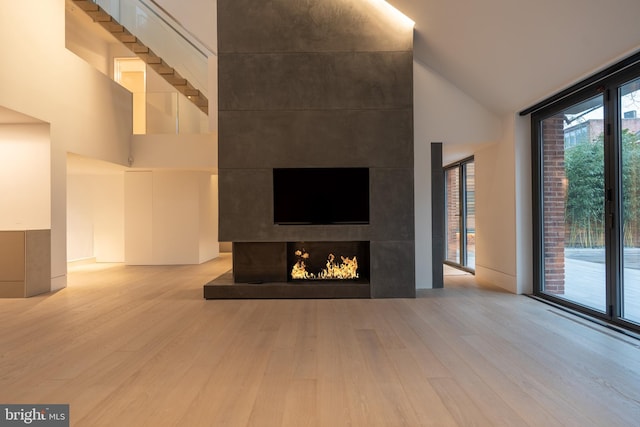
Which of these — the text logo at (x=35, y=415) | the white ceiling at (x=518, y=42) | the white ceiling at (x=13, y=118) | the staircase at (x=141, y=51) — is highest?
the staircase at (x=141, y=51)

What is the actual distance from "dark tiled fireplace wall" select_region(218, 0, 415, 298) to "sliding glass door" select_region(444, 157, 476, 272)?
288 centimetres

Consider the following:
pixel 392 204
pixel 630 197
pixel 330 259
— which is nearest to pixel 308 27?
pixel 392 204

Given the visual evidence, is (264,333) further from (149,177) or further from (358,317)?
(149,177)

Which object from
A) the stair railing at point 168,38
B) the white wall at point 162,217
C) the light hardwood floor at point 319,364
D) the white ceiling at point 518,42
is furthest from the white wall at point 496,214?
the stair railing at point 168,38

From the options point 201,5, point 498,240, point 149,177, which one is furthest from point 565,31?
point 149,177

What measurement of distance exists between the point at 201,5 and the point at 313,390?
284 inches

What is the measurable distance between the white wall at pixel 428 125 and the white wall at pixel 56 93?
535 cm

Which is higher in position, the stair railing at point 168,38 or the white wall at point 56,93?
the stair railing at point 168,38

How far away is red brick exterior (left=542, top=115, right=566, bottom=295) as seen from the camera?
5180mm

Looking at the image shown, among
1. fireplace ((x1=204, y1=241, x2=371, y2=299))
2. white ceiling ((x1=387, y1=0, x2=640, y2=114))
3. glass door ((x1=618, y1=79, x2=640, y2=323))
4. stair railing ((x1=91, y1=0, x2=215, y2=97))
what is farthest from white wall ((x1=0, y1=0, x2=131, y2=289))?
glass door ((x1=618, y1=79, x2=640, y2=323))

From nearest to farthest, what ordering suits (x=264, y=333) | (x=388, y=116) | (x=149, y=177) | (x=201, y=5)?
(x=264, y=333) < (x=388, y=116) < (x=201, y=5) < (x=149, y=177)

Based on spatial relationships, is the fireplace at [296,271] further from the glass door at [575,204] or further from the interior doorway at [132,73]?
the interior doorway at [132,73]

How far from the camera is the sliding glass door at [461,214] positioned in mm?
8180

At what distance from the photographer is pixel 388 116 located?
18.3 feet
